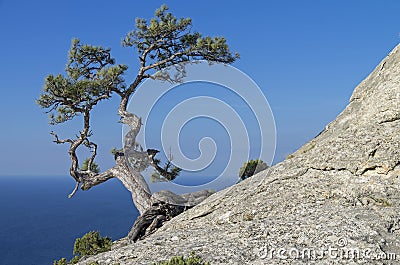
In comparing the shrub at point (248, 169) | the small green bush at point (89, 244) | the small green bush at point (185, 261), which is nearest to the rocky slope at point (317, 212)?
the small green bush at point (185, 261)

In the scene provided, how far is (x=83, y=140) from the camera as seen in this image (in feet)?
69.1

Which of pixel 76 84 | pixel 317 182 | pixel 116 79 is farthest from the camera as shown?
pixel 116 79

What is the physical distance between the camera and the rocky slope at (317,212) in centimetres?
812

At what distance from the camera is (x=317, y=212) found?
9.60 metres

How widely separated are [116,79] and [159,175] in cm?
586

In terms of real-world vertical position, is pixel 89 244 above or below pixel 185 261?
above

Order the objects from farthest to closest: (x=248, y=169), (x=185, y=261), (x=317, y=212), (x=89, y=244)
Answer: (x=248, y=169) → (x=89, y=244) → (x=317, y=212) → (x=185, y=261)

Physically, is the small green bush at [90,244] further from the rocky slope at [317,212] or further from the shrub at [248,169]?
the shrub at [248,169]

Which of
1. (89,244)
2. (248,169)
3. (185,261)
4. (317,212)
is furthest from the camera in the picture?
(248,169)

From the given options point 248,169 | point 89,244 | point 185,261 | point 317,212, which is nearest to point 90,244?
point 89,244

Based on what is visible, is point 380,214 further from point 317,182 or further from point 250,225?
point 250,225

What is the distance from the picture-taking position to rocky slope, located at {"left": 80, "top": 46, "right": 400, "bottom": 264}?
26.7 feet

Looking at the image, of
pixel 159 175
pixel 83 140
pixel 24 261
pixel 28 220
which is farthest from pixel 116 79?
pixel 28 220

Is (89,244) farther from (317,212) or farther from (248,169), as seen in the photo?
(317,212)
